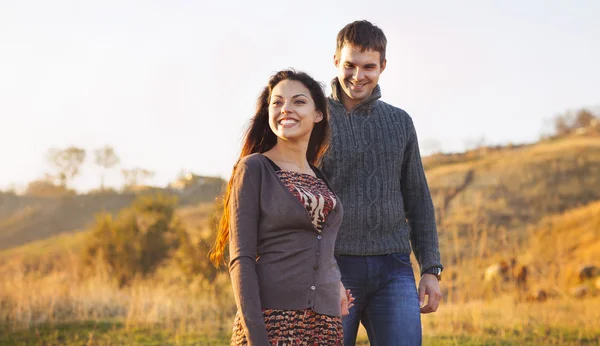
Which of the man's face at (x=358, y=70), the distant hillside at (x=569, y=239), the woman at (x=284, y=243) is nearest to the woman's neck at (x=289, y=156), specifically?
the woman at (x=284, y=243)

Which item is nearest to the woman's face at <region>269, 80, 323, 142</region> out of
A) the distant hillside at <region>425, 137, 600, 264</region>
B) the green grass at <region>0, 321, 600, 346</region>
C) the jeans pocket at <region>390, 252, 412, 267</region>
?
the jeans pocket at <region>390, 252, 412, 267</region>

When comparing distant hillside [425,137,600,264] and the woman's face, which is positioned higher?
the woman's face

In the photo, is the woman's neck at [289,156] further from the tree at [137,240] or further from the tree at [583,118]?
the tree at [583,118]

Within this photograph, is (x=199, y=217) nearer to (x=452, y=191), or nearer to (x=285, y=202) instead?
(x=452, y=191)

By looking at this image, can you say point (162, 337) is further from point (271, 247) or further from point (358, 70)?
point (271, 247)

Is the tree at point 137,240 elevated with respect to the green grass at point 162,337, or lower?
elevated

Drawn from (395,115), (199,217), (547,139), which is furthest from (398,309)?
(547,139)

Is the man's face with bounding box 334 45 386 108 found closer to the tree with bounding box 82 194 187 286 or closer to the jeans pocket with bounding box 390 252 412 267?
the jeans pocket with bounding box 390 252 412 267

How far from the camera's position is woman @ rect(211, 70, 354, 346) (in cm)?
223

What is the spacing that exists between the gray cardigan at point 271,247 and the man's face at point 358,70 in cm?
104

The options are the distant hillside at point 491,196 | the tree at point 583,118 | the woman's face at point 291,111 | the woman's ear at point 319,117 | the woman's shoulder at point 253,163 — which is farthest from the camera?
the tree at point 583,118

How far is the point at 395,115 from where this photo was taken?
3404 mm

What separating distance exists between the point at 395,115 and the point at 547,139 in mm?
40184

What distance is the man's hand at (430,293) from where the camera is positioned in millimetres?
3275
